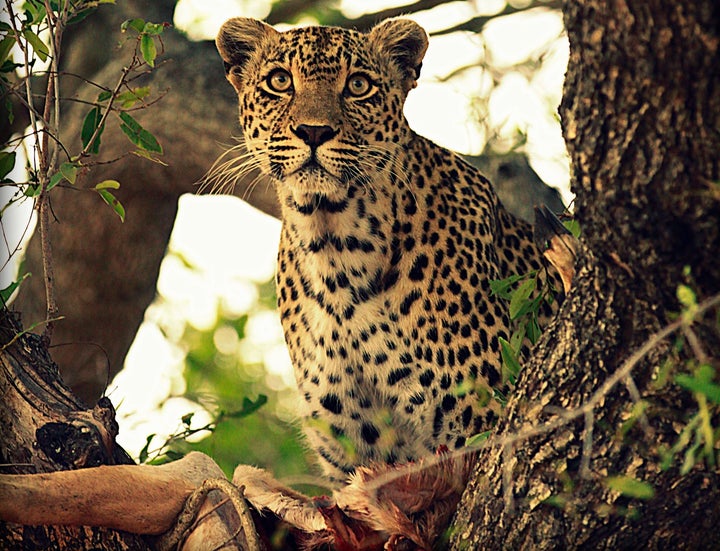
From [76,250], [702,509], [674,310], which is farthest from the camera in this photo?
[76,250]

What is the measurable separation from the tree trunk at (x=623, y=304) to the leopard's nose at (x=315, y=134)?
2068 millimetres

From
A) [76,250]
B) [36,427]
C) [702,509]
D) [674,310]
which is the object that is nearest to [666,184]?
[674,310]

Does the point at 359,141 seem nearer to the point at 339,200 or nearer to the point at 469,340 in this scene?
the point at 339,200

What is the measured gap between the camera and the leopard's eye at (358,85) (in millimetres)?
5457

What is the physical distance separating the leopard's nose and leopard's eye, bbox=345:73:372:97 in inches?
15.2

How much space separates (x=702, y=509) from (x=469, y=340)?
231 cm

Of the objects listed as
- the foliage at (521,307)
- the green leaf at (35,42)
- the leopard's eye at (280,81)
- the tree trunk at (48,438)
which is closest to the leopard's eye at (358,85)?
the leopard's eye at (280,81)

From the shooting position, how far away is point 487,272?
564 centimetres

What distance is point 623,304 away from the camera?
9.89 ft

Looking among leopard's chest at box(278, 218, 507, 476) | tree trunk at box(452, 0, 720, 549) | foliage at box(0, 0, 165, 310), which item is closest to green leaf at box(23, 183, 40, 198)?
foliage at box(0, 0, 165, 310)

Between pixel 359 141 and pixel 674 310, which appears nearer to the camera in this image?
pixel 674 310

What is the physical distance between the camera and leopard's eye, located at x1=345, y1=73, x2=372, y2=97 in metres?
5.46

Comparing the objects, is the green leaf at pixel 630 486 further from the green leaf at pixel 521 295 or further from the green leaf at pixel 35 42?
the green leaf at pixel 35 42

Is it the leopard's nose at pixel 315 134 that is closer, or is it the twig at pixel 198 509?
the twig at pixel 198 509
